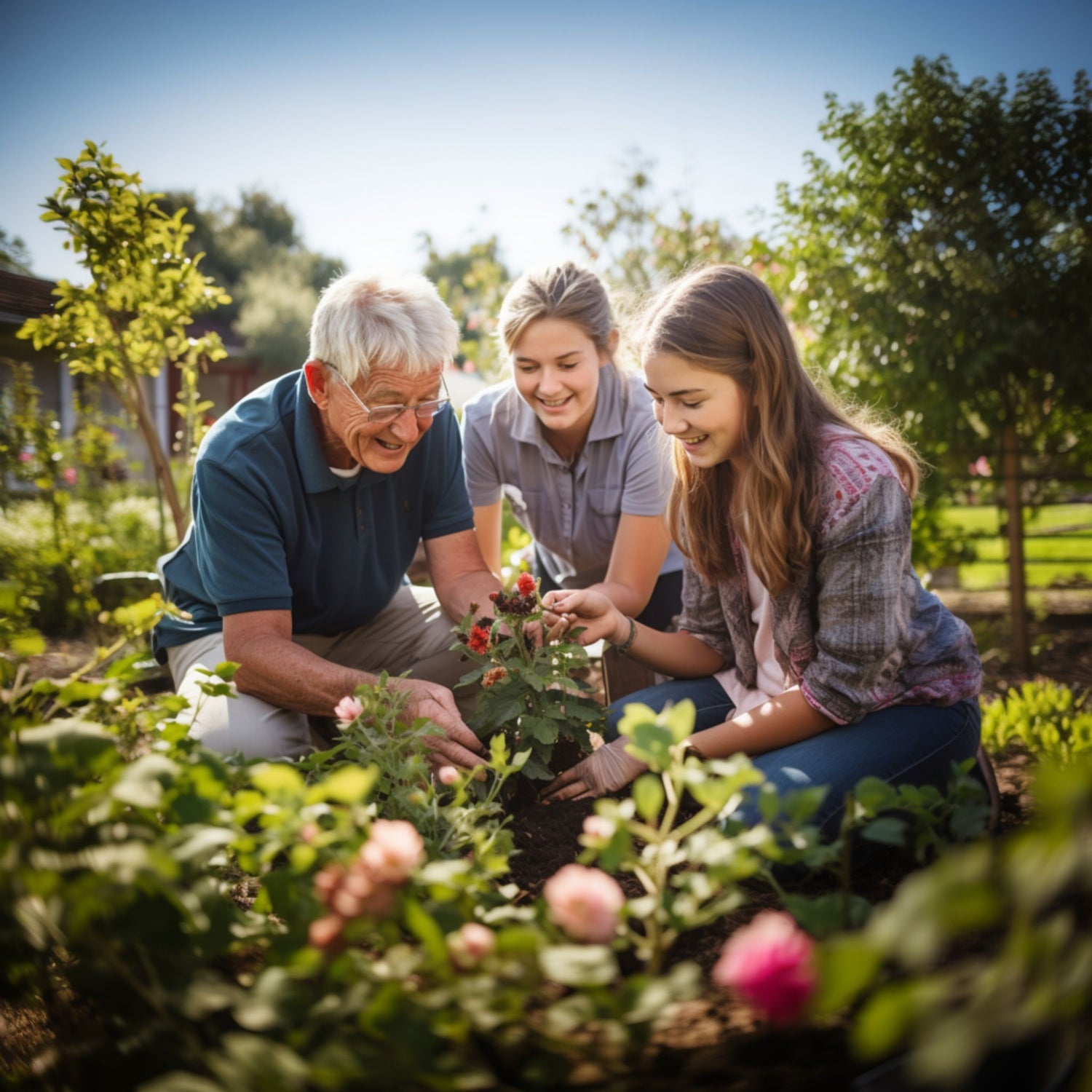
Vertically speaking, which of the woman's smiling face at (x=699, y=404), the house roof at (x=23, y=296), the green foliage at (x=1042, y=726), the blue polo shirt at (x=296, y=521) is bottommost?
the green foliage at (x=1042, y=726)

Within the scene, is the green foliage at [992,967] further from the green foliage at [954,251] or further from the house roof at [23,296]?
the house roof at [23,296]

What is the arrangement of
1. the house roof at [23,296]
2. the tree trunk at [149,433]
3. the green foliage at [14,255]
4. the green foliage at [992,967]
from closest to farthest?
1. the green foliage at [992,967]
2. the house roof at [23,296]
3. the green foliage at [14,255]
4. the tree trunk at [149,433]

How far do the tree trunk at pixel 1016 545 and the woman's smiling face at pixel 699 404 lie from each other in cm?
298

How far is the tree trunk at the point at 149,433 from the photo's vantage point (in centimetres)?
371

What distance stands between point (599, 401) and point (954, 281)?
84.3 inches

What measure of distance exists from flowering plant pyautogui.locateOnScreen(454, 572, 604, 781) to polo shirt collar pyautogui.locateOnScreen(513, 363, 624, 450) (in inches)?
42.0

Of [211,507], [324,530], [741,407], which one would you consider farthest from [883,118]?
[211,507]

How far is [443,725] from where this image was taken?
1977 millimetres

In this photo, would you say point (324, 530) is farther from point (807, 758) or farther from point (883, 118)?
point (883, 118)

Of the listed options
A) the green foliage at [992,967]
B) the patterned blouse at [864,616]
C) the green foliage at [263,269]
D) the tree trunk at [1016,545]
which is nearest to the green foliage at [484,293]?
the tree trunk at [1016,545]

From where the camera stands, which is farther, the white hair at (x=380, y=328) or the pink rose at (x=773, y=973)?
the white hair at (x=380, y=328)

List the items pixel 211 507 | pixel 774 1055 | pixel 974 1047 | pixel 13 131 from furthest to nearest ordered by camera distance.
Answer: pixel 13 131
pixel 211 507
pixel 774 1055
pixel 974 1047

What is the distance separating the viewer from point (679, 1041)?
3.18 feet

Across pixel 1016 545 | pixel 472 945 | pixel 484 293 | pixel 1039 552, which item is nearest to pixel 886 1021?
pixel 472 945
